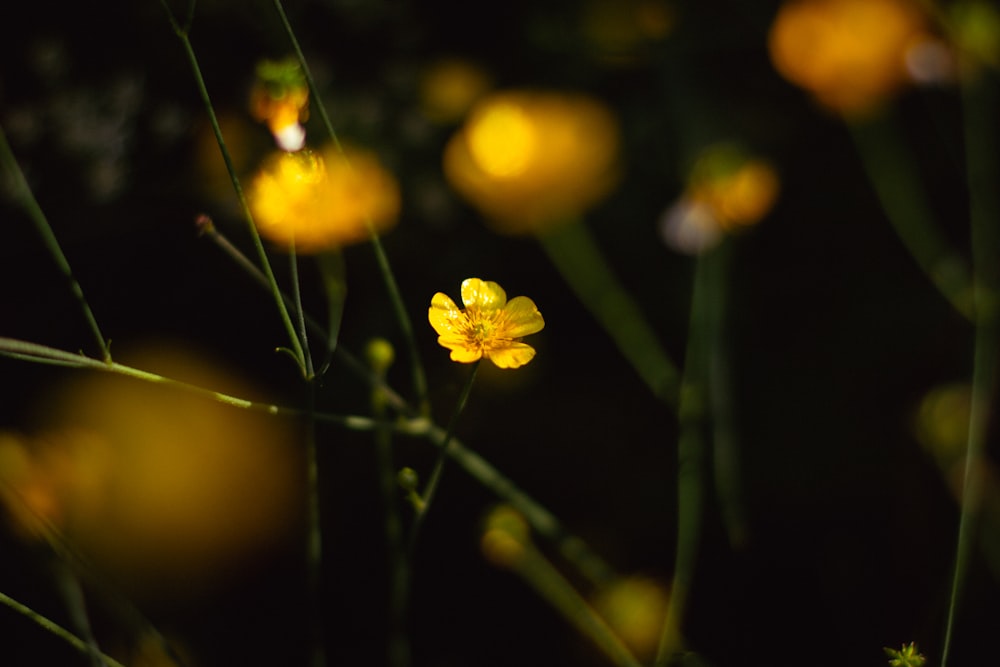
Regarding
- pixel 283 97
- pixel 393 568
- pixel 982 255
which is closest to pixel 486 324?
pixel 283 97

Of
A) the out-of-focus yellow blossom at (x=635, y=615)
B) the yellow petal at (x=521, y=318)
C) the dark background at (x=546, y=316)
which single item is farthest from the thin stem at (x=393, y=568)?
the out-of-focus yellow blossom at (x=635, y=615)

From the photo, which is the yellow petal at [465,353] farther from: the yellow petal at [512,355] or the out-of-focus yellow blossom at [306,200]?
the out-of-focus yellow blossom at [306,200]

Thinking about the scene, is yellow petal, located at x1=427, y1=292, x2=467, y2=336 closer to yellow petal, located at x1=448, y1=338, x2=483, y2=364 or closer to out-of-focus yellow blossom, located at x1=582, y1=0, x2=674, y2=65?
yellow petal, located at x1=448, y1=338, x2=483, y2=364

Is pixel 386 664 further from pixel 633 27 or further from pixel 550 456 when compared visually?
pixel 633 27

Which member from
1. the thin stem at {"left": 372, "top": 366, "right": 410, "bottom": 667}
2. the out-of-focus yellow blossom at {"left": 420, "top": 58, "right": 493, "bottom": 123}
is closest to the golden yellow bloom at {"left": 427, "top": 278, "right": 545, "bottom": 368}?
the thin stem at {"left": 372, "top": 366, "right": 410, "bottom": 667}

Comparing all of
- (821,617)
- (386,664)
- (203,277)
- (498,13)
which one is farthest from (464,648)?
(498,13)

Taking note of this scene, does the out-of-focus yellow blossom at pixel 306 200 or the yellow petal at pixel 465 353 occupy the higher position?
the out-of-focus yellow blossom at pixel 306 200

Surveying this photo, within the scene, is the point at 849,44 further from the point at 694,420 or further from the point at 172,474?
the point at 172,474
